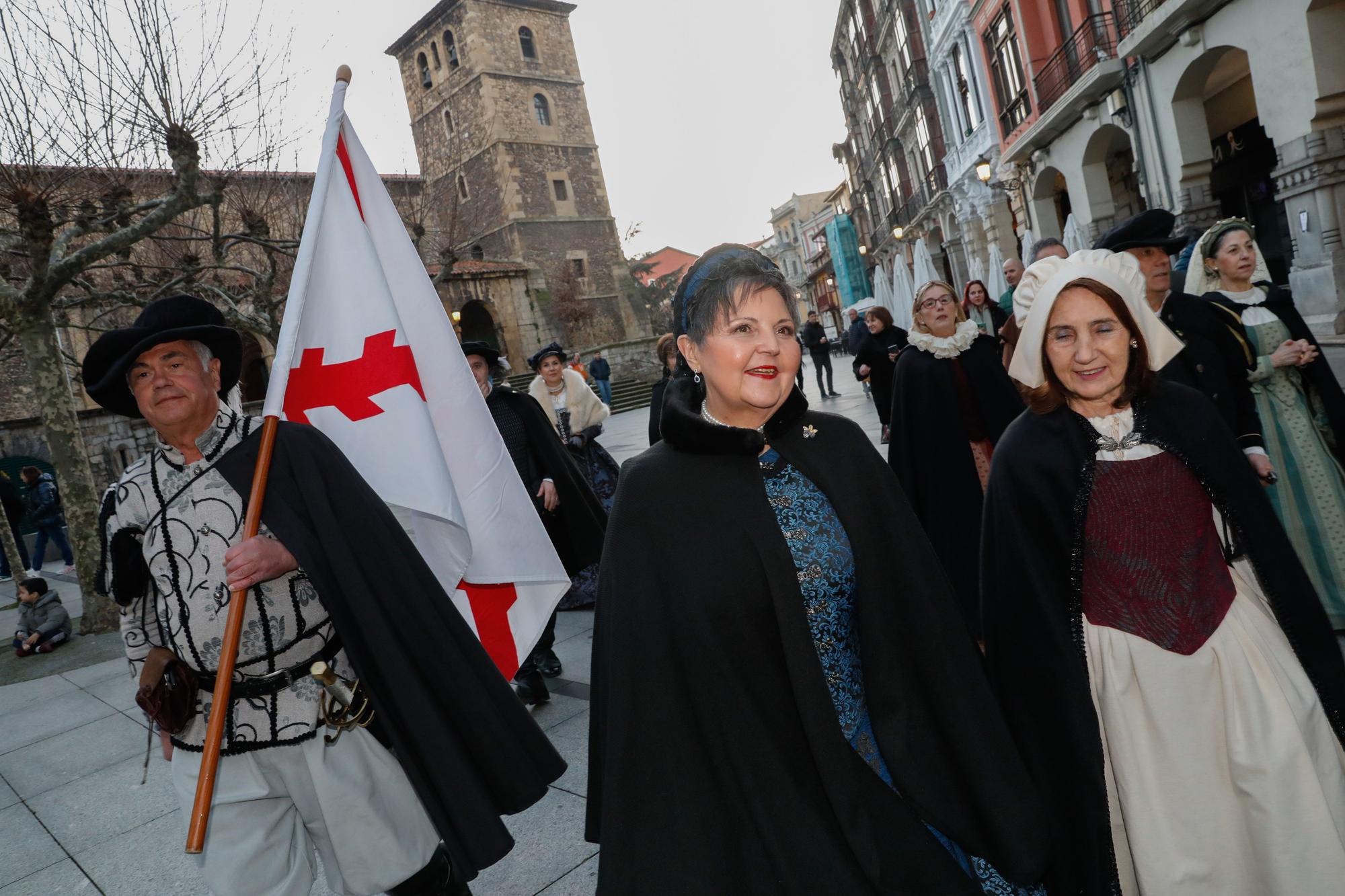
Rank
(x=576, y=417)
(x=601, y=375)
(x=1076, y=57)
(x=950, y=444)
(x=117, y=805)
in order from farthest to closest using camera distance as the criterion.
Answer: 1. (x=601, y=375)
2. (x=1076, y=57)
3. (x=576, y=417)
4. (x=950, y=444)
5. (x=117, y=805)

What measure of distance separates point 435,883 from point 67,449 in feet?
27.8

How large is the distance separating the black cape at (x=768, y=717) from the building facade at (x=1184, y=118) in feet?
36.9

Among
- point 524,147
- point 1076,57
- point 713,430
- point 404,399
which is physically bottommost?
point 713,430

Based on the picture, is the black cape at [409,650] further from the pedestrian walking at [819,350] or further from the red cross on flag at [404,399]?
the pedestrian walking at [819,350]

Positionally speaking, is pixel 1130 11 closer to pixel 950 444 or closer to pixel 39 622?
pixel 950 444

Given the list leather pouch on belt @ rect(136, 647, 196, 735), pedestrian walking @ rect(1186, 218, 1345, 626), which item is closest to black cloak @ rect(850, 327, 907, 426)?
pedestrian walking @ rect(1186, 218, 1345, 626)

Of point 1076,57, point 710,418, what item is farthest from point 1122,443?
point 1076,57

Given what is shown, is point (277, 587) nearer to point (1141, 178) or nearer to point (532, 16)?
point (1141, 178)

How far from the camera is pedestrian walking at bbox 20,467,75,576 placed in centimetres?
1473

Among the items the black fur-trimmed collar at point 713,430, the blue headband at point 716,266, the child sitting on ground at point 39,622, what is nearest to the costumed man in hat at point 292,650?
the black fur-trimmed collar at point 713,430

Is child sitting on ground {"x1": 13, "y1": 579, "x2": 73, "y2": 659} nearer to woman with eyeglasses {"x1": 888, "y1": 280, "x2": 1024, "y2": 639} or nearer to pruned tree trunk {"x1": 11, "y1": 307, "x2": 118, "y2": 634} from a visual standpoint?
pruned tree trunk {"x1": 11, "y1": 307, "x2": 118, "y2": 634}

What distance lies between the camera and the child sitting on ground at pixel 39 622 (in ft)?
27.6

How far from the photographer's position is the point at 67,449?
→ 8.73 metres

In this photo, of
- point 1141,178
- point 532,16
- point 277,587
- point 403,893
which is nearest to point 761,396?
point 277,587
